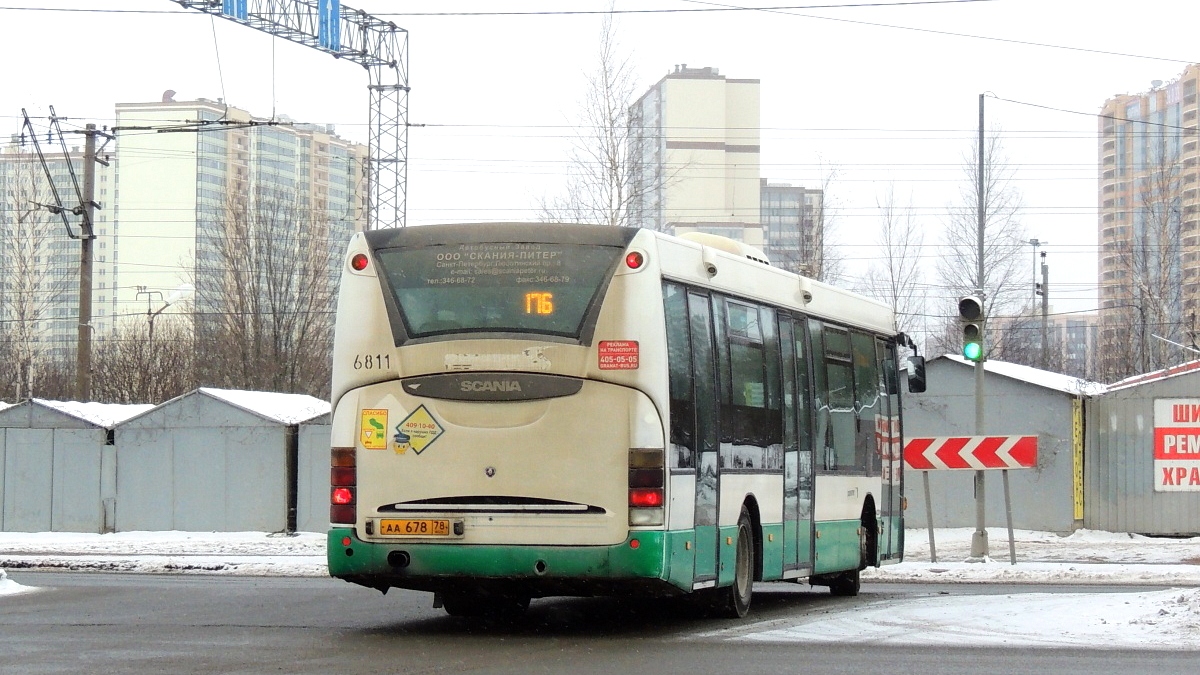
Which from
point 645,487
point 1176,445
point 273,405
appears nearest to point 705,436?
point 645,487

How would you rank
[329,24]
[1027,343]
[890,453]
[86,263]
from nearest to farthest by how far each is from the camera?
[890,453] < [86,263] < [329,24] < [1027,343]

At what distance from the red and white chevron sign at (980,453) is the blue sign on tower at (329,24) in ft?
68.8

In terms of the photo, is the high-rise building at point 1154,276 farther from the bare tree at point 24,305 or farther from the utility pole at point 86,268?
the bare tree at point 24,305

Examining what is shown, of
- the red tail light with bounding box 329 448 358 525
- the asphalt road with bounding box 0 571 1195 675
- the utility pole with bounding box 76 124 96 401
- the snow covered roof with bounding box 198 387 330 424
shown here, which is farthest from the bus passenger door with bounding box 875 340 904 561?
the utility pole with bounding box 76 124 96 401

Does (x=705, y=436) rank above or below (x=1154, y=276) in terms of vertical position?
below

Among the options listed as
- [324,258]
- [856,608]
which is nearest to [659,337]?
[856,608]

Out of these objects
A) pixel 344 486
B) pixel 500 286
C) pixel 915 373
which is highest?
pixel 500 286

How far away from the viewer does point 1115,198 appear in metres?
113

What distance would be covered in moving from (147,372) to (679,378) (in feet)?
153

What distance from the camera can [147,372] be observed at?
56.4 meters

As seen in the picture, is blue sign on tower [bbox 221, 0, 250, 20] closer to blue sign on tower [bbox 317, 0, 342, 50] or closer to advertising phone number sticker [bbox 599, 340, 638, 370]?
blue sign on tower [bbox 317, 0, 342, 50]

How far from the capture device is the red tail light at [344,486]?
12438 millimetres

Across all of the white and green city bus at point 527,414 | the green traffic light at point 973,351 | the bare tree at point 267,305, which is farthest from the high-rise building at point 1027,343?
the white and green city bus at point 527,414

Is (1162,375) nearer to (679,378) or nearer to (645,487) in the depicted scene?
(679,378)
